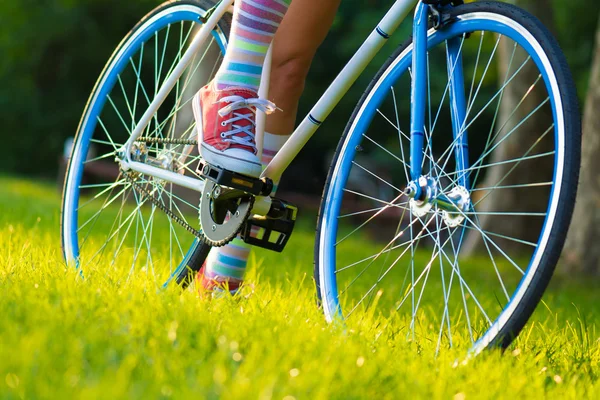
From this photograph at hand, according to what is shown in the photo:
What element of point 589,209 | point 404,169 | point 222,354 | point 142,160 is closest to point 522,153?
point 589,209

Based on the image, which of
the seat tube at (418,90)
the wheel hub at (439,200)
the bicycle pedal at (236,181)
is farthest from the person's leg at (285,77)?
the wheel hub at (439,200)

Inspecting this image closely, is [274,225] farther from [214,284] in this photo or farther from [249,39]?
[249,39]

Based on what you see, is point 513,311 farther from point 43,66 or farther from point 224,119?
point 43,66

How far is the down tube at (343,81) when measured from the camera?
2265 mm

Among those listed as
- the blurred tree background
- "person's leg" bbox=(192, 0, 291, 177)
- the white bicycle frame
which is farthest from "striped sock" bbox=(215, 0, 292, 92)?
the blurred tree background

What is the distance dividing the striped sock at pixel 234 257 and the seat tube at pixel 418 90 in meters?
0.56

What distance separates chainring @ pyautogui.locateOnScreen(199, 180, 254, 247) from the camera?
2.38 meters

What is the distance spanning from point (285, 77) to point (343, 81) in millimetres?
262

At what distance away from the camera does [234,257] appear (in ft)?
8.57

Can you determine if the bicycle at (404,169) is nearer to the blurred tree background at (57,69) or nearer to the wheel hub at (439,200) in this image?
the wheel hub at (439,200)

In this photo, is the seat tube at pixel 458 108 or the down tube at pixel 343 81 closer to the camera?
the seat tube at pixel 458 108

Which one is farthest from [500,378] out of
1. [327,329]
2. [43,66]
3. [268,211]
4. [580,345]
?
[43,66]

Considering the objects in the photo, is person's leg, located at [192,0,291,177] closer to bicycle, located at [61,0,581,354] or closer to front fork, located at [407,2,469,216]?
bicycle, located at [61,0,581,354]

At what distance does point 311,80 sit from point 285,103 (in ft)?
57.8
